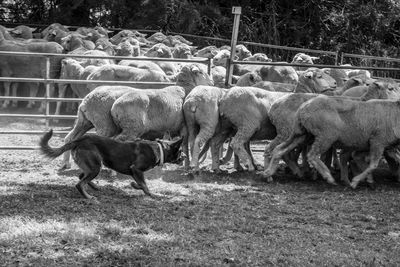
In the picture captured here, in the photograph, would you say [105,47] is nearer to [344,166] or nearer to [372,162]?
[344,166]

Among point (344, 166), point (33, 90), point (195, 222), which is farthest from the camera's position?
point (33, 90)

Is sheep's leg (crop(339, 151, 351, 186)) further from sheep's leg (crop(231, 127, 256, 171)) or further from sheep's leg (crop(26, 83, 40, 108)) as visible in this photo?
sheep's leg (crop(26, 83, 40, 108))

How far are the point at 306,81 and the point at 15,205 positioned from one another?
20.8 feet

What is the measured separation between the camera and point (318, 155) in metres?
11.0

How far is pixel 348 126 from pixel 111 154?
367 centimetres

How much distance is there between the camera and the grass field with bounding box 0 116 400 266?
684cm

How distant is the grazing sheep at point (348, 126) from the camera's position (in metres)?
10.9

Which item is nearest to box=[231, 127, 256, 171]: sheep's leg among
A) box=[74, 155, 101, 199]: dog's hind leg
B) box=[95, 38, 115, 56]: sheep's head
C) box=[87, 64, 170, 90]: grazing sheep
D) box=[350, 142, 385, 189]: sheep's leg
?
box=[350, 142, 385, 189]: sheep's leg

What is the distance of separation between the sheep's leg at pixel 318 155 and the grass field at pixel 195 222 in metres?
0.17

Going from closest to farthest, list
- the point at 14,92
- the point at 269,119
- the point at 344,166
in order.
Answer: the point at 344,166 → the point at 269,119 → the point at 14,92

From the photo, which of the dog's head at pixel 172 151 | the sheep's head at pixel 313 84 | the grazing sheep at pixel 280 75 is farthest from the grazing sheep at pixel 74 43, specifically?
the dog's head at pixel 172 151

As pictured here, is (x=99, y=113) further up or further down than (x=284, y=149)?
further up

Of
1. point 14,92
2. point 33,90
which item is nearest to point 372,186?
point 33,90

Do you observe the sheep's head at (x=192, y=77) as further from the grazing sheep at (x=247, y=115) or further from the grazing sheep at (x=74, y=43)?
the grazing sheep at (x=74, y=43)
